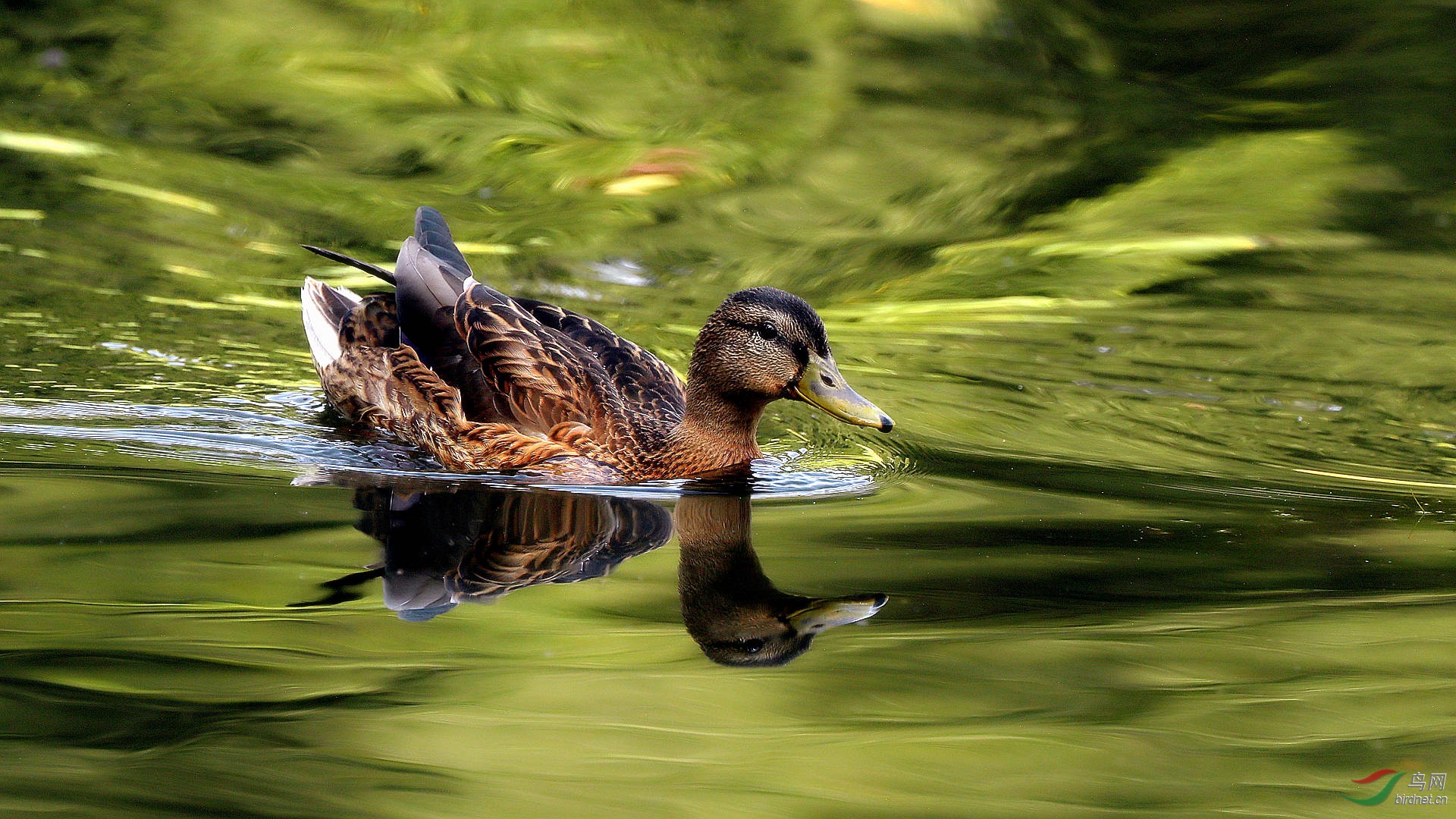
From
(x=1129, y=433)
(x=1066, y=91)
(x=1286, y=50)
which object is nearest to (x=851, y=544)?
(x=1129, y=433)

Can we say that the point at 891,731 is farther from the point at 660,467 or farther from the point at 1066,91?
the point at 1066,91

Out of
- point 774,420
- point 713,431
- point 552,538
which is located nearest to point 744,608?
point 552,538

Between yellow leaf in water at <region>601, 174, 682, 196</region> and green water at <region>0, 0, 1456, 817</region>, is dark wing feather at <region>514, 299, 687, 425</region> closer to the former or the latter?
green water at <region>0, 0, 1456, 817</region>

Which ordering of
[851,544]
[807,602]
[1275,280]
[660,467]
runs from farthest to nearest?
[1275,280] → [660,467] → [851,544] → [807,602]

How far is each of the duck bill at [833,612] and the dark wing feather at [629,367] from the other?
233 cm

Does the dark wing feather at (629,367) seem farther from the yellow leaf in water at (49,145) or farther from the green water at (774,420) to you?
the yellow leaf in water at (49,145)

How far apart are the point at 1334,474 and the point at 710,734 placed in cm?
414

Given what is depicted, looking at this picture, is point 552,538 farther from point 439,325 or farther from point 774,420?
point 774,420

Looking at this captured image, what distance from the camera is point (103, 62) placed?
12539mm

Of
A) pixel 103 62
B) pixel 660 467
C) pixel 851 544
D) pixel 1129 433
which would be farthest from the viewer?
pixel 103 62

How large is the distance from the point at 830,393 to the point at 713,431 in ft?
2.04

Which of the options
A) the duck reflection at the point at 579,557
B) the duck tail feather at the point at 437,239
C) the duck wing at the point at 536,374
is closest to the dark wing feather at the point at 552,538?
the duck reflection at the point at 579,557

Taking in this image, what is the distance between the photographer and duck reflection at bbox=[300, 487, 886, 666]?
450 cm

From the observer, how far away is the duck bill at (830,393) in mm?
6363
